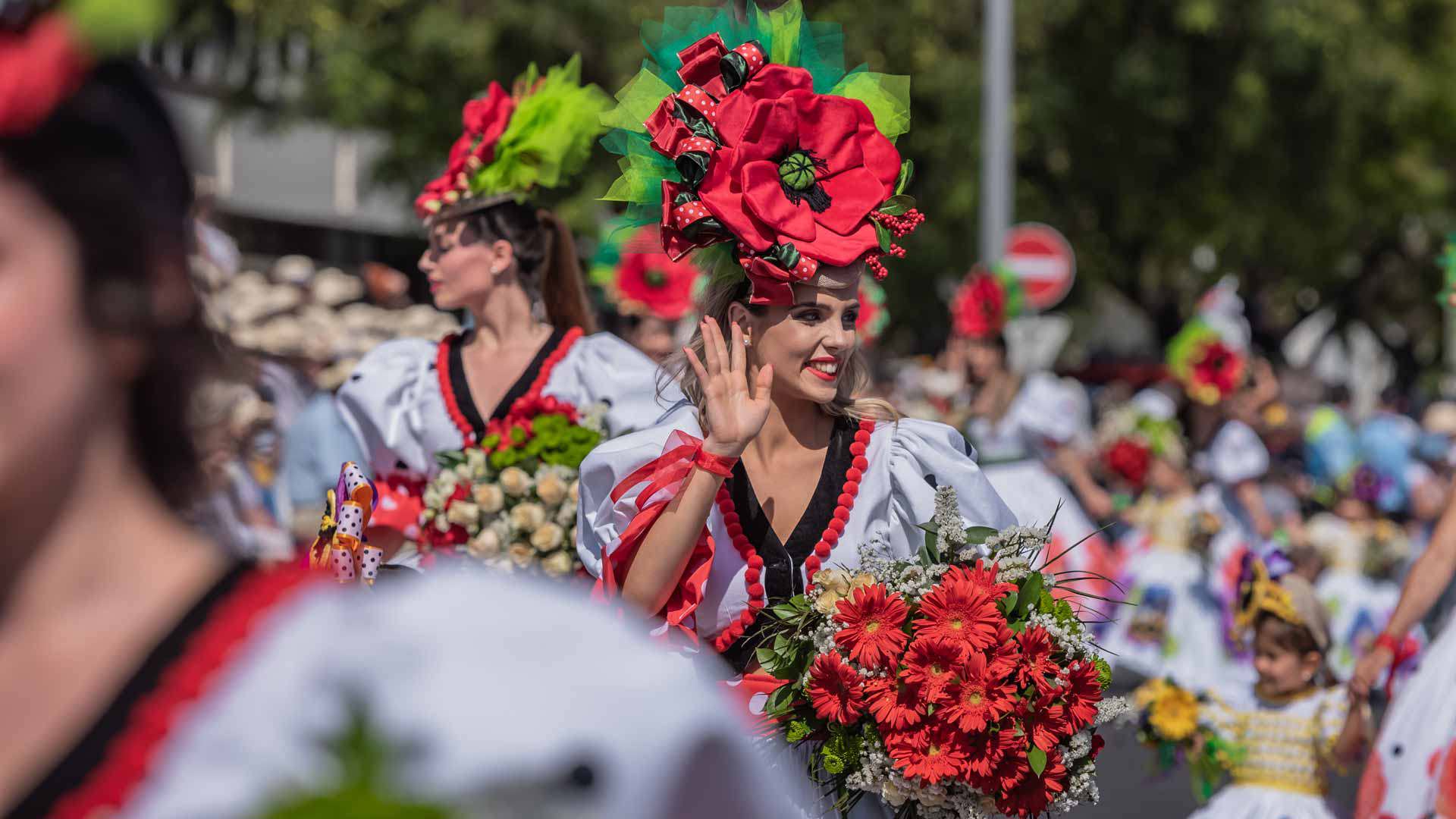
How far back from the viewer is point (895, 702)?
3877 mm

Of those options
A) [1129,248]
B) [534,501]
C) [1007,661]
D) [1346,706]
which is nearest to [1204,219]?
[1129,248]

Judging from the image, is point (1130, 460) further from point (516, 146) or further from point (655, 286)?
point (516, 146)

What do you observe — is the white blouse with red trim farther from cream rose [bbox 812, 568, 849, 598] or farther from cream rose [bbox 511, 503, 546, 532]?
cream rose [bbox 511, 503, 546, 532]

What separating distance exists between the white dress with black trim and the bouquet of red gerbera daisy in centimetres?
199

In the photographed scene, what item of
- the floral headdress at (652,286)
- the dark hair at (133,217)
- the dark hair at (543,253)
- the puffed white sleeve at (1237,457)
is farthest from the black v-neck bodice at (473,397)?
the puffed white sleeve at (1237,457)

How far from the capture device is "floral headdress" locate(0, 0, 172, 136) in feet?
4.90

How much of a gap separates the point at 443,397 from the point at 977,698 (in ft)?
8.78

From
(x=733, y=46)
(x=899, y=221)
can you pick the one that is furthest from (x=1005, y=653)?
(x=733, y=46)

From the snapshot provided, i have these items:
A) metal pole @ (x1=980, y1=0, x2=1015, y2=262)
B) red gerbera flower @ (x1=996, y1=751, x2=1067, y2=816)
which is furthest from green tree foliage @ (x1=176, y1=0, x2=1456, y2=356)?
red gerbera flower @ (x1=996, y1=751, x2=1067, y2=816)

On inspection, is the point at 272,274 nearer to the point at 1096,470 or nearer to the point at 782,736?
the point at 1096,470

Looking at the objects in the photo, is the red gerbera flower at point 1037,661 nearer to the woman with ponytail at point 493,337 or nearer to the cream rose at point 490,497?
the woman with ponytail at point 493,337

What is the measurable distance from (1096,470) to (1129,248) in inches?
302

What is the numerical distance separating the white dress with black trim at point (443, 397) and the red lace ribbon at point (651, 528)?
1697 millimetres

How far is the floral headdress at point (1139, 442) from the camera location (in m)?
11.9
